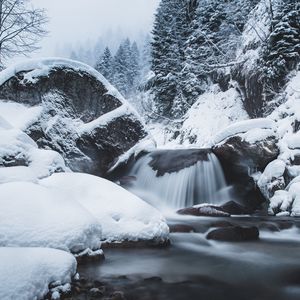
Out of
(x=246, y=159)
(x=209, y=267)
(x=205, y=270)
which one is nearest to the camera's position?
(x=205, y=270)

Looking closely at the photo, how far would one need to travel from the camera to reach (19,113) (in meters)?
11.2

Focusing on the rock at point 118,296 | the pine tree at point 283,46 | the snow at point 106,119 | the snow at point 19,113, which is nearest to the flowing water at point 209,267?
the rock at point 118,296

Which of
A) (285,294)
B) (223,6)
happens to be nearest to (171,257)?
(285,294)

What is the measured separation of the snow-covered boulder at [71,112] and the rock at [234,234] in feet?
20.3

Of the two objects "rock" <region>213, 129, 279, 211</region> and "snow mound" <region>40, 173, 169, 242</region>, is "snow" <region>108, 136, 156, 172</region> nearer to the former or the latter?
"rock" <region>213, 129, 279, 211</region>

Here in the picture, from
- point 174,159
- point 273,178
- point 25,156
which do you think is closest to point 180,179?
point 174,159

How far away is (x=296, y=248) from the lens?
620 cm

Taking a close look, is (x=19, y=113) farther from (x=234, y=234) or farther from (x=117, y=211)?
(x=234, y=234)

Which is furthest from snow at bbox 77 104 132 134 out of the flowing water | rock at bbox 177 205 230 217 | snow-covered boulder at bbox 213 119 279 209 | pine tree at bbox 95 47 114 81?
pine tree at bbox 95 47 114 81

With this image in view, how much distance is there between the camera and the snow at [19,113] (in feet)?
35.1

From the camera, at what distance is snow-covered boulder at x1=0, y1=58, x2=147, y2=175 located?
11.2 metres

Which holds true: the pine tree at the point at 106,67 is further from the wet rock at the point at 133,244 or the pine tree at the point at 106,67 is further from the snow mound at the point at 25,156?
the wet rock at the point at 133,244

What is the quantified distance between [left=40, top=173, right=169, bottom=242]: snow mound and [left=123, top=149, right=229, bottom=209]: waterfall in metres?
4.66

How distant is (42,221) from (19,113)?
25.8ft
